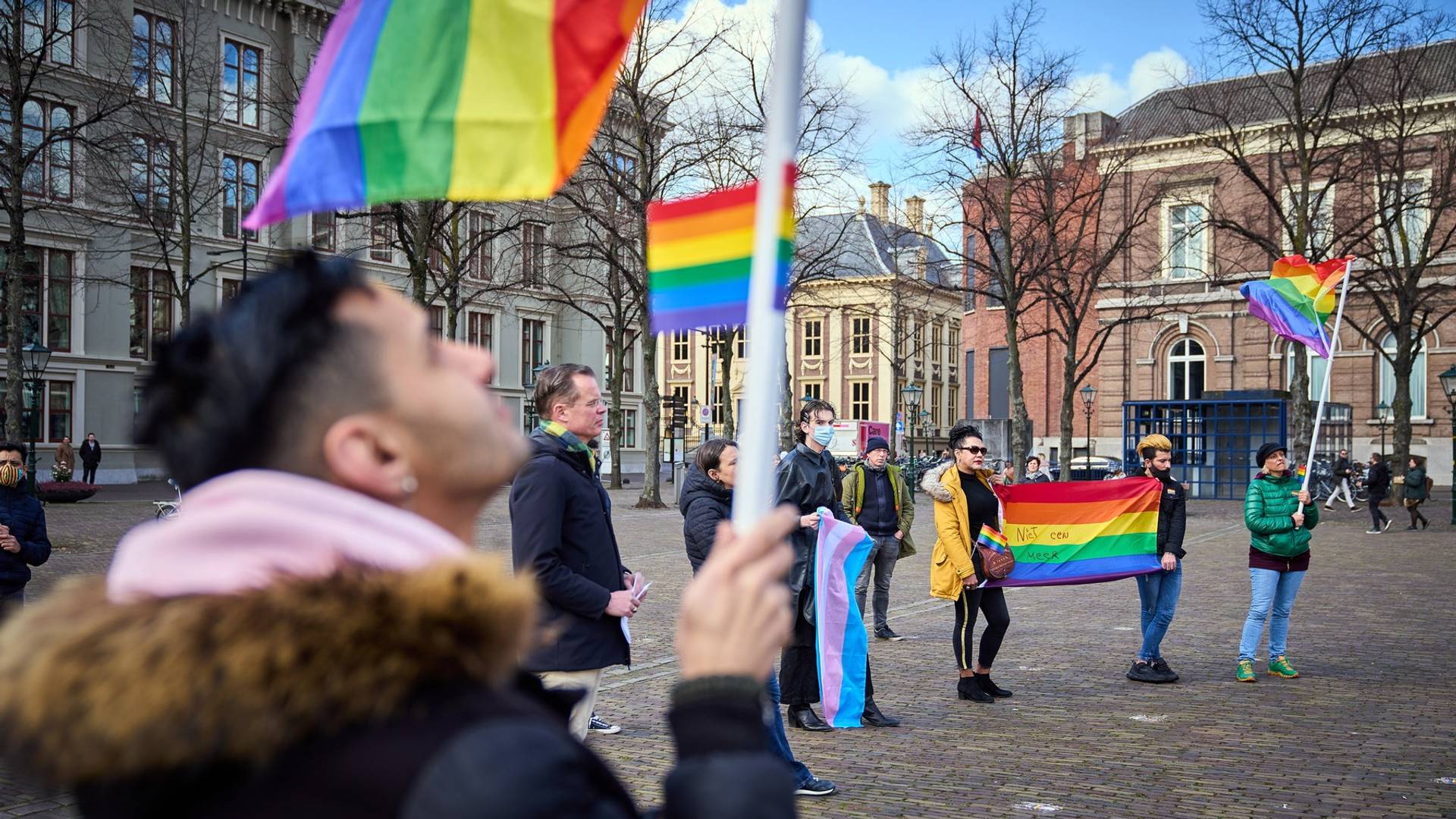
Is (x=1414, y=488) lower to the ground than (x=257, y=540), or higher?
lower

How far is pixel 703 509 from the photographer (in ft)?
23.8

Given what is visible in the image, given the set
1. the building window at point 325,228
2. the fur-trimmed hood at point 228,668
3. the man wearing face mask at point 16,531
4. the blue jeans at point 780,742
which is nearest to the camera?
the fur-trimmed hood at point 228,668

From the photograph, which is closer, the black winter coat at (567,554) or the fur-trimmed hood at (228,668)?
the fur-trimmed hood at (228,668)

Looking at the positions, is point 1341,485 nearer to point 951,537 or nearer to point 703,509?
point 951,537

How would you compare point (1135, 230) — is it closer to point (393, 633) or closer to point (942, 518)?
point (942, 518)

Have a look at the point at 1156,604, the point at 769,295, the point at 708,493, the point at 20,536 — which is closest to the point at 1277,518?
the point at 1156,604

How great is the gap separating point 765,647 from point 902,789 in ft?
17.8

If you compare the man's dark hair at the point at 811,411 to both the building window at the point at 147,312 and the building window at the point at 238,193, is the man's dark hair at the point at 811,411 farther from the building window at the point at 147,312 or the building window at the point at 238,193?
the building window at the point at 147,312

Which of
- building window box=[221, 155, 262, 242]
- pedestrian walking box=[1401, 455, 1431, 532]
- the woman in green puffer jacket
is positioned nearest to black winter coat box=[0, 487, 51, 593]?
the woman in green puffer jacket

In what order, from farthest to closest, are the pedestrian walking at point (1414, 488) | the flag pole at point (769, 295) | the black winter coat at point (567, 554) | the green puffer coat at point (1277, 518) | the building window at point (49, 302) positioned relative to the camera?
1. the building window at point (49, 302)
2. the pedestrian walking at point (1414, 488)
3. the green puffer coat at point (1277, 518)
4. the black winter coat at point (567, 554)
5. the flag pole at point (769, 295)

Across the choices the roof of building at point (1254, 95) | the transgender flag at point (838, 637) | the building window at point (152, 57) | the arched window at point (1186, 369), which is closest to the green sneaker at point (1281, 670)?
the transgender flag at point (838, 637)

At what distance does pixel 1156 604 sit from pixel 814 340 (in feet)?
238

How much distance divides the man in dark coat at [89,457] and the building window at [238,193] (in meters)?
7.61

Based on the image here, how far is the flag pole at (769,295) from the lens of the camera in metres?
1.51
